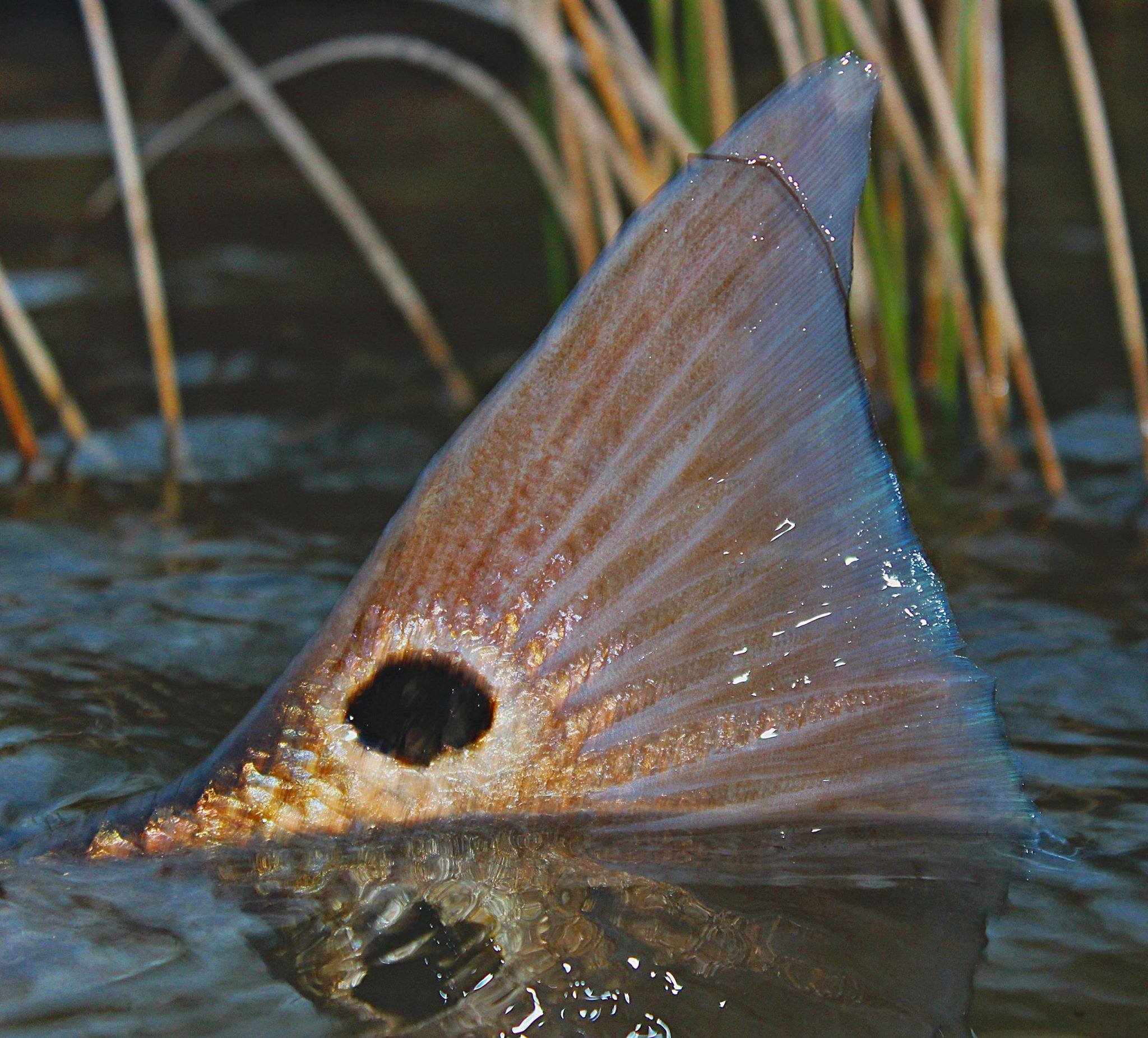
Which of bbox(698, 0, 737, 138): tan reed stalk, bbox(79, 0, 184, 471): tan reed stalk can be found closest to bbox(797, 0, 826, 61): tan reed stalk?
bbox(698, 0, 737, 138): tan reed stalk

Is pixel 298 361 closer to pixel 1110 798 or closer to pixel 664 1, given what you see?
pixel 664 1

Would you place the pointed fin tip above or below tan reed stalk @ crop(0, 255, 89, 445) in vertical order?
below

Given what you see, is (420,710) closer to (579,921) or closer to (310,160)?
(579,921)

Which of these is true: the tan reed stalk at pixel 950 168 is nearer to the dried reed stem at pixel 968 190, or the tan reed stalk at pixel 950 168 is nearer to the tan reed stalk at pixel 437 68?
the dried reed stem at pixel 968 190

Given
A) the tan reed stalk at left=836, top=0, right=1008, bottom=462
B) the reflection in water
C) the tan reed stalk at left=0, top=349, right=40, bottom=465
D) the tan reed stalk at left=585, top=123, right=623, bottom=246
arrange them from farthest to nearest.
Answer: the tan reed stalk at left=585, top=123, right=623, bottom=246 < the tan reed stalk at left=0, top=349, right=40, bottom=465 < the tan reed stalk at left=836, top=0, right=1008, bottom=462 < the reflection in water

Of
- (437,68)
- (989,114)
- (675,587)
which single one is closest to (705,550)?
(675,587)

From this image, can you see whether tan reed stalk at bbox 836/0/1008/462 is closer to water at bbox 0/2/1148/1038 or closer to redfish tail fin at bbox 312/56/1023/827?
water at bbox 0/2/1148/1038
